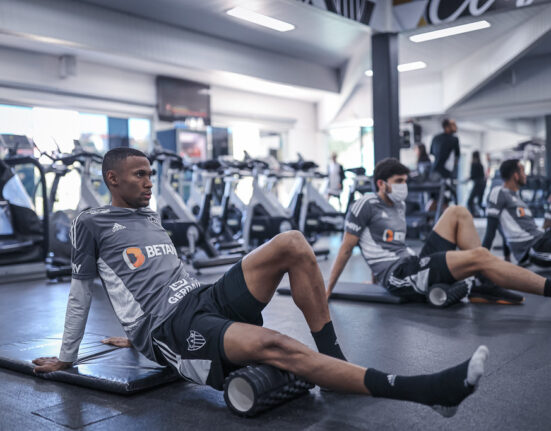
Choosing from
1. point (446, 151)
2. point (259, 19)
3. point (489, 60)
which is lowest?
point (446, 151)

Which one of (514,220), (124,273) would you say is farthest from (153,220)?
(514,220)

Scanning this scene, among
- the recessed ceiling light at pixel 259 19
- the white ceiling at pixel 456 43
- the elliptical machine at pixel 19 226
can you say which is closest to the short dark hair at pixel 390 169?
the elliptical machine at pixel 19 226

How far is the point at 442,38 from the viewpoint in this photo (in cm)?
1038

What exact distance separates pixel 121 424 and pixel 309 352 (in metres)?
0.67

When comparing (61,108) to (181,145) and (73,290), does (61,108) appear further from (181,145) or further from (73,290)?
(73,290)

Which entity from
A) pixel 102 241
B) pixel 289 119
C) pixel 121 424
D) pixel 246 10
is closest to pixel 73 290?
pixel 102 241

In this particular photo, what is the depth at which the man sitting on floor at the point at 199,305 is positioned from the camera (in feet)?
5.64

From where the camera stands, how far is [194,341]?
6.35 feet

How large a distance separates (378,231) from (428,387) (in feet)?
7.58

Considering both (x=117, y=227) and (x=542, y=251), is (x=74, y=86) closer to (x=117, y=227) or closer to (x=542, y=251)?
(x=542, y=251)

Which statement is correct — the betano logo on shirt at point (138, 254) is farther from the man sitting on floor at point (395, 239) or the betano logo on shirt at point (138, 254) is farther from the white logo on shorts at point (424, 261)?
the white logo on shorts at point (424, 261)

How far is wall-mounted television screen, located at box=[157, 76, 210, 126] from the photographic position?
1146 centimetres

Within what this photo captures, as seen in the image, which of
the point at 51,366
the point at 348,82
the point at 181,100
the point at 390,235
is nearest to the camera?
the point at 51,366

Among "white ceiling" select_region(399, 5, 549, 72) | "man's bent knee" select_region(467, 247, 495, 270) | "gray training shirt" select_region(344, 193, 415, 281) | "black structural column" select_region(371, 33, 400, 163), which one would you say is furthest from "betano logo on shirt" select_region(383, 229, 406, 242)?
"white ceiling" select_region(399, 5, 549, 72)
